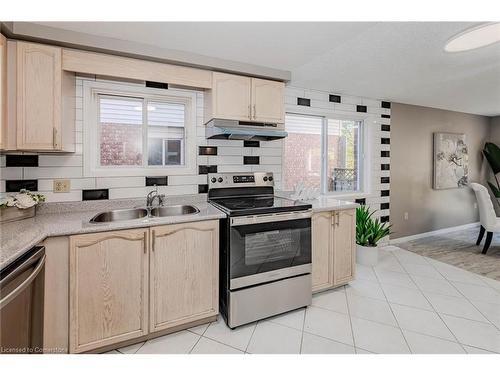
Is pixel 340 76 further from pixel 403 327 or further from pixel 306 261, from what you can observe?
pixel 403 327

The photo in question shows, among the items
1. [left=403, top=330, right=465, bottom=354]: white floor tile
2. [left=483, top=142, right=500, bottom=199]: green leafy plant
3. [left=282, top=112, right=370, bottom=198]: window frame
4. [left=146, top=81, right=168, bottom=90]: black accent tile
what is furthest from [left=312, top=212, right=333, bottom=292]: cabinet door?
[left=483, top=142, right=500, bottom=199]: green leafy plant

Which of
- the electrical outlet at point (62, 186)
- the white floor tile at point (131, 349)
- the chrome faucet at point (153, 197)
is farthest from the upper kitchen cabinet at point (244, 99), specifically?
the white floor tile at point (131, 349)

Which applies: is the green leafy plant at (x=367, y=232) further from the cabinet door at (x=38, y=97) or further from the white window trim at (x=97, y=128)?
the cabinet door at (x=38, y=97)

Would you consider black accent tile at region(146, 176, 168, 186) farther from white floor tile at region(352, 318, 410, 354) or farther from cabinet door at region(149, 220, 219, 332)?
white floor tile at region(352, 318, 410, 354)

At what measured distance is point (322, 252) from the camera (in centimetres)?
245

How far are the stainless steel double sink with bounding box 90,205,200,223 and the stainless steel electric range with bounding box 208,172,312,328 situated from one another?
0.32 meters

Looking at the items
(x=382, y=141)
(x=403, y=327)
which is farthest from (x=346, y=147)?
(x=403, y=327)

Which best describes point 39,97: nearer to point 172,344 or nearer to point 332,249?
point 172,344

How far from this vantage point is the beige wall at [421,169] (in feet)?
13.5

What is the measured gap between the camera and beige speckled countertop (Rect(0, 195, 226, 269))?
131 cm

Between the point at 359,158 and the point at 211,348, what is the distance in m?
3.27

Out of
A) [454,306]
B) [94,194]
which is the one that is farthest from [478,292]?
[94,194]

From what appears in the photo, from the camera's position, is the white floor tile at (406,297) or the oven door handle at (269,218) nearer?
the oven door handle at (269,218)

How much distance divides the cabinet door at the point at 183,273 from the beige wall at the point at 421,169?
10.8 ft
